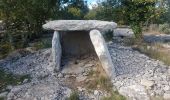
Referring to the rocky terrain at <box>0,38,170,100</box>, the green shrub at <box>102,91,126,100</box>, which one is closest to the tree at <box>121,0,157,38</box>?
the rocky terrain at <box>0,38,170,100</box>

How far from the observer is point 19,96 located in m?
9.48

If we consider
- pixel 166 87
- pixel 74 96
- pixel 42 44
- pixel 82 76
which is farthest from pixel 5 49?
pixel 166 87

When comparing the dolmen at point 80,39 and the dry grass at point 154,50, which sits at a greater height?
the dolmen at point 80,39

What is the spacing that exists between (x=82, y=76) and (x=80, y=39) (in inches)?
87.7

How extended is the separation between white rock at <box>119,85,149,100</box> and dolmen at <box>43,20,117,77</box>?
30.7 inches

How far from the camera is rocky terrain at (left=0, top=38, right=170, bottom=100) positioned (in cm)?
957

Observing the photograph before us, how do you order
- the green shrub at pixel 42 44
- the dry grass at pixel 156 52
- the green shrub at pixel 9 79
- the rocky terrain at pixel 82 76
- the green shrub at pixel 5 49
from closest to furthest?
the rocky terrain at pixel 82 76 < the green shrub at pixel 9 79 < the dry grass at pixel 156 52 < the green shrub at pixel 5 49 < the green shrub at pixel 42 44

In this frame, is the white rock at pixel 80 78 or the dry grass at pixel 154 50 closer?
the white rock at pixel 80 78

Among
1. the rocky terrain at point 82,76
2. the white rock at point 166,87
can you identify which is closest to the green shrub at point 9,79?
the rocky terrain at point 82,76

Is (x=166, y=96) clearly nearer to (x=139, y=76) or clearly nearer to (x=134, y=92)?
(x=134, y=92)

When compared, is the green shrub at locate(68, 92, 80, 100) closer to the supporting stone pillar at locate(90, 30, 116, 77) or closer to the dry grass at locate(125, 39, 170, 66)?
the supporting stone pillar at locate(90, 30, 116, 77)

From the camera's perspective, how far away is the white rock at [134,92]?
9.39 metres

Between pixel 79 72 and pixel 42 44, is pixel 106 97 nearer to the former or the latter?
pixel 79 72

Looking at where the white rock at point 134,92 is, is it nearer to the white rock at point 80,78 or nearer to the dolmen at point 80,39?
the dolmen at point 80,39
